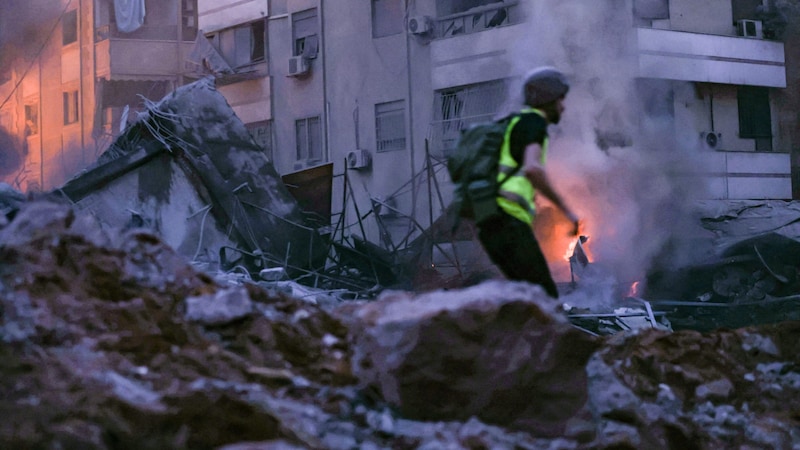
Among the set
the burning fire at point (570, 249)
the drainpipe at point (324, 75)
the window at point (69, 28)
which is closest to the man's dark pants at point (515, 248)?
the burning fire at point (570, 249)

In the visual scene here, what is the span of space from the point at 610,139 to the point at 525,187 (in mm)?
16812

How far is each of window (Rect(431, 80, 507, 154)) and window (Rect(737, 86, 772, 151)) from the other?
6125mm

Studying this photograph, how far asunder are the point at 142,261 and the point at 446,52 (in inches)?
797

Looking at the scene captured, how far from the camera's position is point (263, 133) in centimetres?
2984

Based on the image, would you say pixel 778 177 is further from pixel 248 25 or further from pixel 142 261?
pixel 142 261

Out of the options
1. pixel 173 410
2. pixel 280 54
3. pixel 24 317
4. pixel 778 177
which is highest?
pixel 280 54

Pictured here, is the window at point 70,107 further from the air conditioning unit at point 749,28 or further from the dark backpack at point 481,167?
the dark backpack at point 481,167

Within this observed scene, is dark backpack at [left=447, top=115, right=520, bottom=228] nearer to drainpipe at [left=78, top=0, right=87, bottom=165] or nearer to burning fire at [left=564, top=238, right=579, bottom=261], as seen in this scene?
burning fire at [left=564, top=238, right=579, bottom=261]

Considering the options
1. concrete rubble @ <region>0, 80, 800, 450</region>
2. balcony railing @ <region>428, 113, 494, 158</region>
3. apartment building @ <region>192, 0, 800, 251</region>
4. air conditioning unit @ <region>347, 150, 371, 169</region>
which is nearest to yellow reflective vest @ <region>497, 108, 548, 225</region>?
concrete rubble @ <region>0, 80, 800, 450</region>

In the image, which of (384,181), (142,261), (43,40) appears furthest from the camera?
(43,40)

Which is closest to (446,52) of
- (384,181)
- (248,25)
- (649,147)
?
(384,181)

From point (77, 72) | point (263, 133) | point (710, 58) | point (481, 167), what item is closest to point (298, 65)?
point (263, 133)

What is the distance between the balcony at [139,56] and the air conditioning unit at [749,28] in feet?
60.0

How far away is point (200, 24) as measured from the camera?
3200 centimetres
